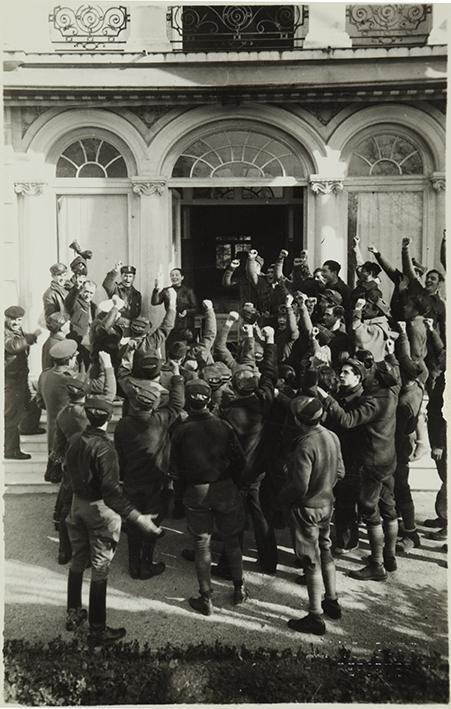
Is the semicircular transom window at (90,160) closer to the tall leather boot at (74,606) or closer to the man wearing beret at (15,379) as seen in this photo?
the man wearing beret at (15,379)

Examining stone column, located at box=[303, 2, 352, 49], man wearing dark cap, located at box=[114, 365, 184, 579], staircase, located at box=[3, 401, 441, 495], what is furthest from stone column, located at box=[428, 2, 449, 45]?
man wearing dark cap, located at box=[114, 365, 184, 579]

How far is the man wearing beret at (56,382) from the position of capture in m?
6.13

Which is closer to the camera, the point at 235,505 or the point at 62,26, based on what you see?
the point at 235,505

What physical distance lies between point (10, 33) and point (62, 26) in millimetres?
542

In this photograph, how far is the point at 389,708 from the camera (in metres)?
5.26

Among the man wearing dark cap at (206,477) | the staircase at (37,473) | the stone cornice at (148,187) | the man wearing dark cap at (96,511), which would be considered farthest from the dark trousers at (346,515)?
the stone cornice at (148,187)

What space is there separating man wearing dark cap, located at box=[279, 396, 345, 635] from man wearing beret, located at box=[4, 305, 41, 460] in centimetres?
296

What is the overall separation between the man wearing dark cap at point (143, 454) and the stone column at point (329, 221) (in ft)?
10.4

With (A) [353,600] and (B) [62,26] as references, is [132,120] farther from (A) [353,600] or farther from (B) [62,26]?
(A) [353,600]

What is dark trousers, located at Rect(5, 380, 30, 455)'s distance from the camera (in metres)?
6.35

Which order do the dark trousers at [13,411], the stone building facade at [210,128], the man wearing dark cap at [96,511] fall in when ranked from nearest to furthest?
the man wearing dark cap at [96,511]
the dark trousers at [13,411]
the stone building facade at [210,128]

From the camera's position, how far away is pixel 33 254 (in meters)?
7.02

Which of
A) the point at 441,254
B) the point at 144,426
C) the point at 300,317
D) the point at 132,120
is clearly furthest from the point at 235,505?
the point at 132,120

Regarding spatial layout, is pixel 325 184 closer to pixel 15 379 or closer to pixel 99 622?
pixel 15 379
